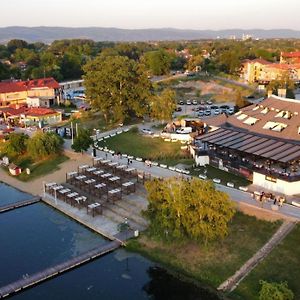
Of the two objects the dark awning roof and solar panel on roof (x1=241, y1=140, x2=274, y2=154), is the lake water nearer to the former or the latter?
the dark awning roof

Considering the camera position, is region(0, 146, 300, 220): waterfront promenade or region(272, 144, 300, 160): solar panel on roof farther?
region(272, 144, 300, 160): solar panel on roof

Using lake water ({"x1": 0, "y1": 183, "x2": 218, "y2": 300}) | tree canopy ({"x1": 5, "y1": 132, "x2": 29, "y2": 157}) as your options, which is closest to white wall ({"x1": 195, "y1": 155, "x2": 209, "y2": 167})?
lake water ({"x1": 0, "y1": 183, "x2": 218, "y2": 300})

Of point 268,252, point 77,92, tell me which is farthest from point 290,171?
point 77,92

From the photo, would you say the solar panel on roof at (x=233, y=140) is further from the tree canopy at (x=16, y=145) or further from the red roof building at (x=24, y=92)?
the red roof building at (x=24, y=92)

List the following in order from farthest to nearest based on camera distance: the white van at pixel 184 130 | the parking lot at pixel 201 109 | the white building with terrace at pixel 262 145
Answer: the parking lot at pixel 201 109
the white van at pixel 184 130
the white building with terrace at pixel 262 145

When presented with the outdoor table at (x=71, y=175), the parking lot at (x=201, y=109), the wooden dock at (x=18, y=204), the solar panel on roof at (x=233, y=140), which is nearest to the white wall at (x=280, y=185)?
the solar panel on roof at (x=233, y=140)

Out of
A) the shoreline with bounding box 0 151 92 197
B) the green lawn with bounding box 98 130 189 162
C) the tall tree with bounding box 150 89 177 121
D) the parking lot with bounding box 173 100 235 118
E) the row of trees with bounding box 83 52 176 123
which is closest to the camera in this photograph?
the shoreline with bounding box 0 151 92 197

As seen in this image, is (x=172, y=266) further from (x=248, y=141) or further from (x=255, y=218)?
(x=248, y=141)
